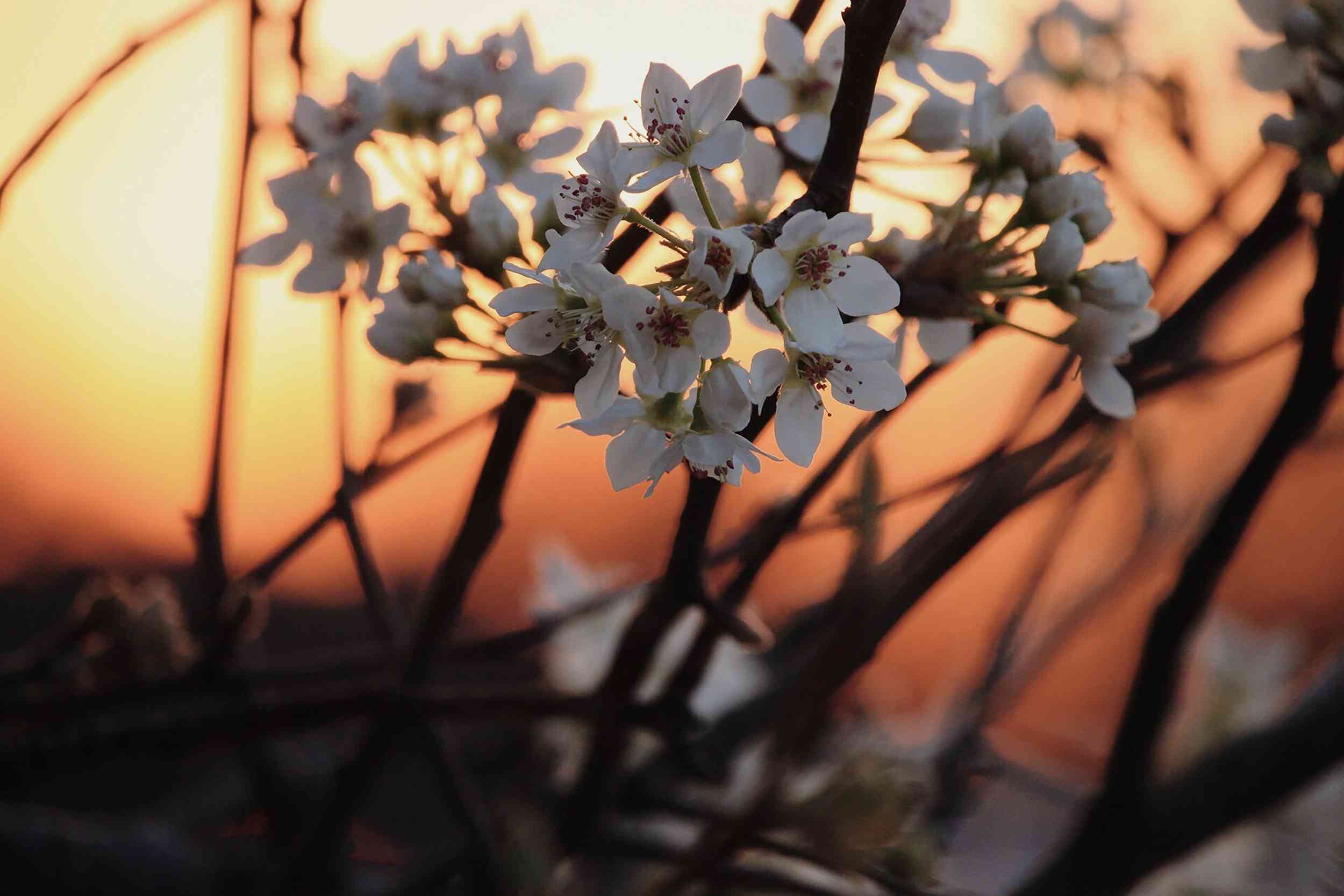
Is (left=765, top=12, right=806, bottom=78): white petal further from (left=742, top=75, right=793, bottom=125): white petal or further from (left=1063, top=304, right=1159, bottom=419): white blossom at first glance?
(left=1063, top=304, right=1159, bottom=419): white blossom

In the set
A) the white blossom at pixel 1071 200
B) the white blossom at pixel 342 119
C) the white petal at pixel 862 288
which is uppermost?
the white blossom at pixel 342 119

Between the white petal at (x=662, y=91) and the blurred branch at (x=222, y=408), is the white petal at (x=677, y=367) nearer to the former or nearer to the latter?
the white petal at (x=662, y=91)

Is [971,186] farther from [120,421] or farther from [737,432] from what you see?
[120,421]

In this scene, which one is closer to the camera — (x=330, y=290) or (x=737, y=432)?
(x=737, y=432)

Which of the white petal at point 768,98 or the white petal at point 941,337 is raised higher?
the white petal at point 768,98

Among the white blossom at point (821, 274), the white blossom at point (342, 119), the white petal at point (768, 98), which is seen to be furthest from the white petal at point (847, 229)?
the white blossom at point (342, 119)

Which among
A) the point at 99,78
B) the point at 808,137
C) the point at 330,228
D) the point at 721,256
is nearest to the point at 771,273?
the point at 721,256

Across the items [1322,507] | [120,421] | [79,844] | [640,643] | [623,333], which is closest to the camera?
[623,333]

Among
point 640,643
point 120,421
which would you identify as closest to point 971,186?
point 640,643
